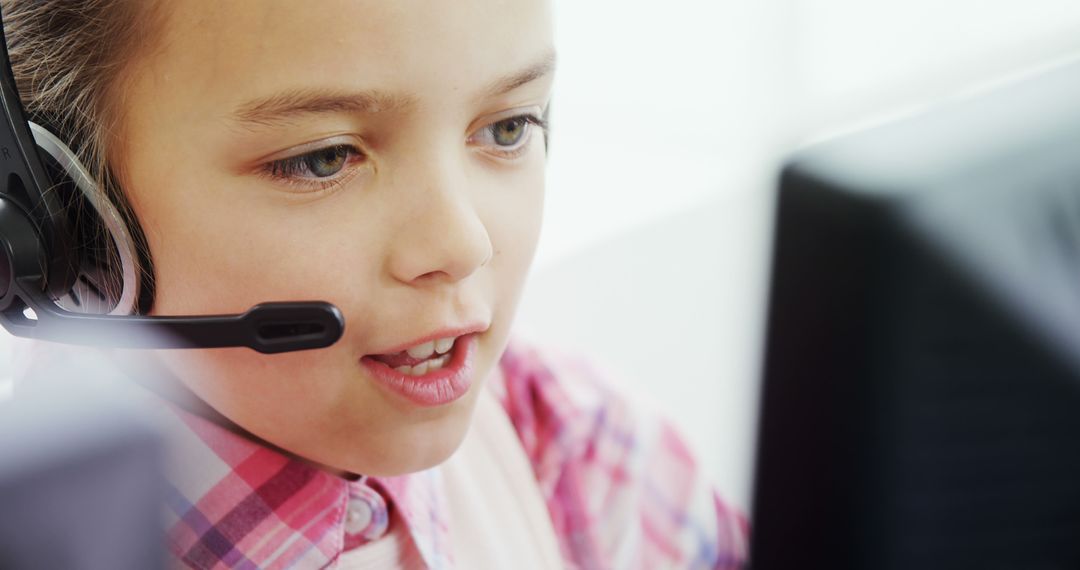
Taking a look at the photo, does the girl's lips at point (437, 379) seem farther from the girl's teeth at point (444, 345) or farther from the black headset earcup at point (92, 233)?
the black headset earcup at point (92, 233)

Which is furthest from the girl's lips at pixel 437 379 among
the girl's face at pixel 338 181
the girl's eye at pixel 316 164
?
the girl's eye at pixel 316 164

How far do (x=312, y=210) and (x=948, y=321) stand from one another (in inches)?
13.4

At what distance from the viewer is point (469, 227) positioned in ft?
1.90

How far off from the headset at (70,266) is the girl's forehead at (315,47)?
8 cm

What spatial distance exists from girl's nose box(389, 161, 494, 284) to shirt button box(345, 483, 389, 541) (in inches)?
7.5

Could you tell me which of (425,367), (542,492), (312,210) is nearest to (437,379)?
(425,367)

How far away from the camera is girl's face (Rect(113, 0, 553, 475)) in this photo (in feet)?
A: 1.77

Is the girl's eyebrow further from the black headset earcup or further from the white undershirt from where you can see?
the white undershirt

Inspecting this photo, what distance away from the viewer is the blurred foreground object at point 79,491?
1.86 feet

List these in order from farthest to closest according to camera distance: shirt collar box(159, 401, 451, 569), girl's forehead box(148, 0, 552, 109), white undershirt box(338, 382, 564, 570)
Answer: white undershirt box(338, 382, 564, 570) → shirt collar box(159, 401, 451, 569) → girl's forehead box(148, 0, 552, 109)

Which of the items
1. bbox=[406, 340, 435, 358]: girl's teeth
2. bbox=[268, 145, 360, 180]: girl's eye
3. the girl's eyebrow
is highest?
the girl's eyebrow

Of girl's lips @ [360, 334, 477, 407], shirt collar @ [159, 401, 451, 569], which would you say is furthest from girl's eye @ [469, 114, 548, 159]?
shirt collar @ [159, 401, 451, 569]

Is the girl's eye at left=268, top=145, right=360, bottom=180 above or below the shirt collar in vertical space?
above

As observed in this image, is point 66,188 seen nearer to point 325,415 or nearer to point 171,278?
point 171,278
